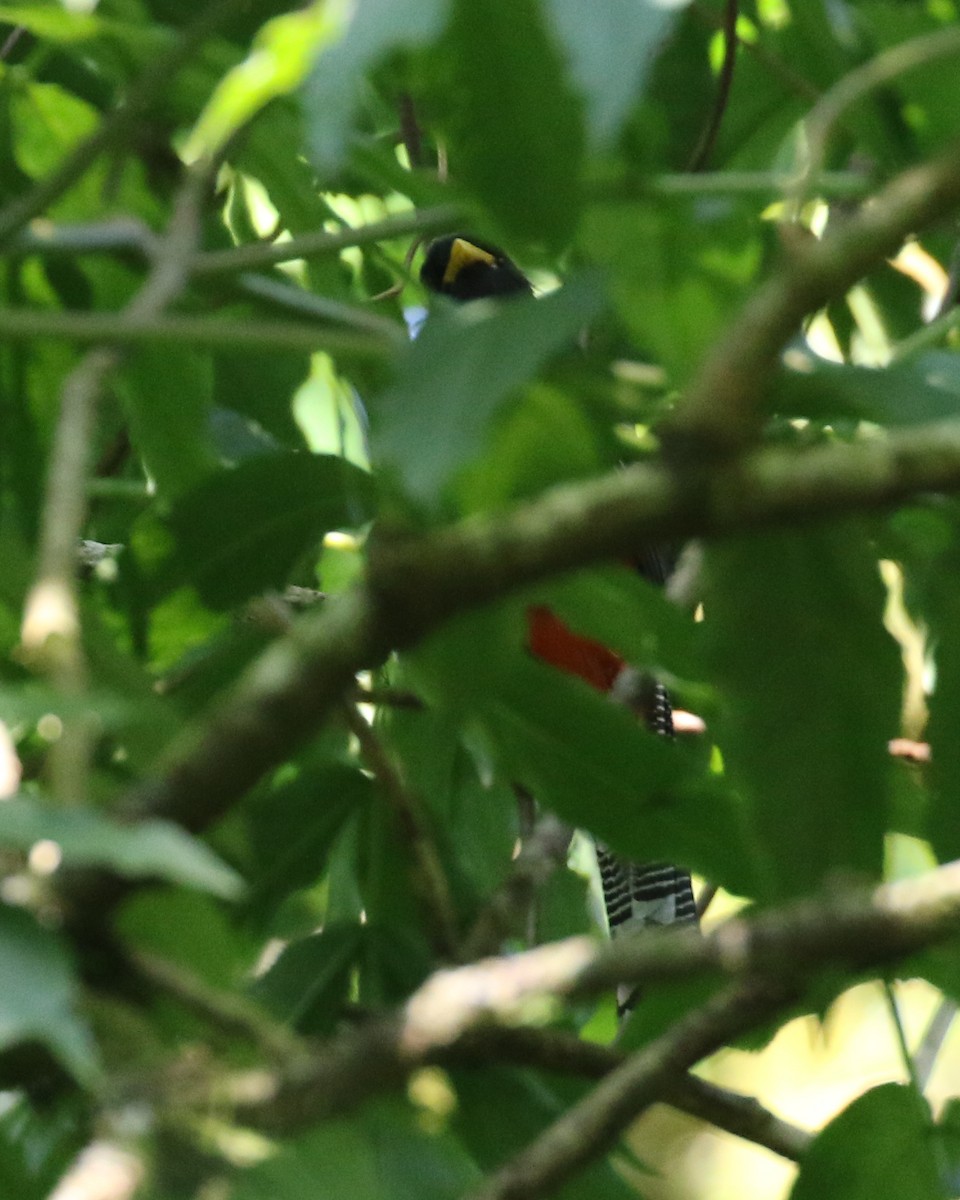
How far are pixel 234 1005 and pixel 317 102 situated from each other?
0.98 ft

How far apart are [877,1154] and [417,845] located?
281mm

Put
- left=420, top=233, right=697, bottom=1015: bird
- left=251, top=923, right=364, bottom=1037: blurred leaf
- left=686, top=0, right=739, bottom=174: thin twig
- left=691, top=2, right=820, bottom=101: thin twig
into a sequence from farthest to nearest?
left=420, top=233, right=697, bottom=1015: bird < left=686, top=0, right=739, bottom=174: thin twig < left=691, top=2, right=820, bottom=101: thin twig < left=251, top=923, right=364, bottom=1037: blurred leaf

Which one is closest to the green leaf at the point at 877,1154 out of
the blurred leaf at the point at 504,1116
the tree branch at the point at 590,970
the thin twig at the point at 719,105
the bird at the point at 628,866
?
the blurred leaf at the point at 504,1116

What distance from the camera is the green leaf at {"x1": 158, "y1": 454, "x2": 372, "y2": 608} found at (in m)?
0.94

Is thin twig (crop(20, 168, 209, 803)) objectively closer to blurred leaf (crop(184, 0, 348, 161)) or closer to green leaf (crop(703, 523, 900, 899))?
blurred leaf (crop(184, 0, 348, 161))

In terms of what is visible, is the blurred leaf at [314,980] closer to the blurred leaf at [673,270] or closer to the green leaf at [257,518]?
the green leaf at [257,518]

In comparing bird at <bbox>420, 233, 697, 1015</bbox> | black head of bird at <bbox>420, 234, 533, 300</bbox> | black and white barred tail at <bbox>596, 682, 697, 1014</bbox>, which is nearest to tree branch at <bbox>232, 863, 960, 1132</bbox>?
bird at <bbox>420, 233, 697, 1015</bbox>

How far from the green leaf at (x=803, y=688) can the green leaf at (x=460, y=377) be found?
158 mm

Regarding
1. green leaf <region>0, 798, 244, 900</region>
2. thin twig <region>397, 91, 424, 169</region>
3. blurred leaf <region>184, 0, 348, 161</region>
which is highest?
blurred leaf <region>184, 0, 348, 161</region>

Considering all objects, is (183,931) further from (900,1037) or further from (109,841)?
(900,1037)

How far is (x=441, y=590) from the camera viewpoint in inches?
22.9

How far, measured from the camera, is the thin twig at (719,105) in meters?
1.30

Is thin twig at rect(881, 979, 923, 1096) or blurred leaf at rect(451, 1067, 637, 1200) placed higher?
thin twig at rect(881, 979, 923, 1096)

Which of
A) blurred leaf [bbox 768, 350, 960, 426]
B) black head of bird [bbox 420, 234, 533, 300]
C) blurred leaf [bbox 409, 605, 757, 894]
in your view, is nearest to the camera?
blurred leaf [bbox 768, 350, 960, 426]
